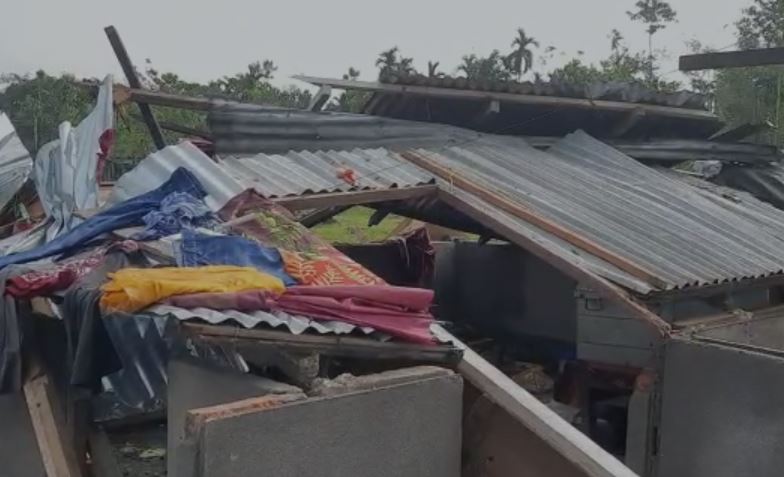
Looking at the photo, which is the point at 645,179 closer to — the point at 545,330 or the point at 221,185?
the point at 545,330

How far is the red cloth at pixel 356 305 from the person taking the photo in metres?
3.51

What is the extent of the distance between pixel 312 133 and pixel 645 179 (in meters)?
3.36

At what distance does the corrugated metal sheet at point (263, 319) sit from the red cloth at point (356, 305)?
4 cm

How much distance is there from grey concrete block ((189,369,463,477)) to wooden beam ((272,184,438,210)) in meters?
1.90

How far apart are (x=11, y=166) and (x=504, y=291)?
17.9ft

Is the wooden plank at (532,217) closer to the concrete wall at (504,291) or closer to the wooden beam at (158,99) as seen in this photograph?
the wooden beam at (158,99)

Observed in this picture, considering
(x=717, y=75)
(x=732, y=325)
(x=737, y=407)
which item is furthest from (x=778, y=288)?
(x=717, y=75)

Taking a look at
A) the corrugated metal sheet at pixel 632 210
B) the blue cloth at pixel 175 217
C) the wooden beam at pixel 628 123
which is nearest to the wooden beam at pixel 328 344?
the blue cloth at pixel 175 217

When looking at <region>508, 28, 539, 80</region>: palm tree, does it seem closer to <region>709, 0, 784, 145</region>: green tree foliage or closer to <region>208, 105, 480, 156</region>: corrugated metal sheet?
<region>709, 0, 784, 145</region>: green tree foliage

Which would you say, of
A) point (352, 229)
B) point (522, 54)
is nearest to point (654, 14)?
point (522, 54)

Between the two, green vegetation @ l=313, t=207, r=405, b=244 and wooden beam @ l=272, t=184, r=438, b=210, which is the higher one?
wooden beam @ l=272, t=184, r=438, b=210

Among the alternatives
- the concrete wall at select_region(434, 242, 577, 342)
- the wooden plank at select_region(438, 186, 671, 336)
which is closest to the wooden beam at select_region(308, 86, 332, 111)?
the wooden plank at select_region(438, 186, 671, 336)

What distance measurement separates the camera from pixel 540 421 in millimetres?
3842

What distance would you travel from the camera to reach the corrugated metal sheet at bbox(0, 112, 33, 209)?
25.3 feet
